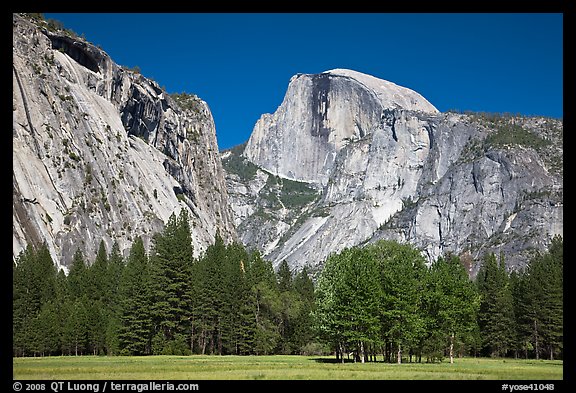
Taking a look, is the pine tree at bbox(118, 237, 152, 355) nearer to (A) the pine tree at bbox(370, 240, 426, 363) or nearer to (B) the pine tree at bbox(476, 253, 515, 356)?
(A) the pine tree at bbox(370, 240, 426, 363)

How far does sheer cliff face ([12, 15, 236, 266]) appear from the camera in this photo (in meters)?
114

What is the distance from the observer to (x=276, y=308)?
80062 mm

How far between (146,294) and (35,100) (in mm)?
71990

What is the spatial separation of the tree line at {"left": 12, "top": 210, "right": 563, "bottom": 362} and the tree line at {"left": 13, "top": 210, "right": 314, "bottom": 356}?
0.15m

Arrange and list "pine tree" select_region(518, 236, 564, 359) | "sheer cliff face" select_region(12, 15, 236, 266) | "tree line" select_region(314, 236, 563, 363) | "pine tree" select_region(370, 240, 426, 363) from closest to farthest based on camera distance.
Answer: "tree line" select_region(314, 236, 563, 363)
"pine tree" select_region(370, 240, 426, 363)
"pine tree" select_region(518, 236, 564, 359)
"sheer cliff face" select_region(12, 15, 236, 266)

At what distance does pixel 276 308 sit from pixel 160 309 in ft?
58.9

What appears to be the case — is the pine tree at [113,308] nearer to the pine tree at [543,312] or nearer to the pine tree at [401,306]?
the pine tree at [401,306]

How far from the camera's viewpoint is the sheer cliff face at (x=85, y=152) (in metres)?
114

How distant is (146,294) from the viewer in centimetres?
6644
